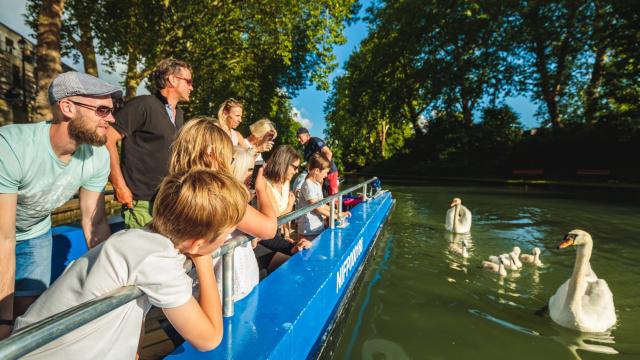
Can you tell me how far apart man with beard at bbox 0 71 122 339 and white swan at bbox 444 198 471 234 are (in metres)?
7.67

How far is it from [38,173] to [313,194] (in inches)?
121

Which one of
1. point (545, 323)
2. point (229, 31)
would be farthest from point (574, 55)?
point (545, 323)

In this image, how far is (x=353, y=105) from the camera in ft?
109

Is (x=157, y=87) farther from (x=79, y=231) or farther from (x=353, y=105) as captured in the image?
(x=353, y=105)

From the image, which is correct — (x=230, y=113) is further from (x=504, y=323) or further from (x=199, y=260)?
(x=504, y=323)

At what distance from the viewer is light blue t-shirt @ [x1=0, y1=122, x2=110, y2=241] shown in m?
1.71

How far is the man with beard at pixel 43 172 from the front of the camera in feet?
5.49

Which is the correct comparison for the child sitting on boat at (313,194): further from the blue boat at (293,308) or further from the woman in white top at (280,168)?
the woman in white top at (280,168)

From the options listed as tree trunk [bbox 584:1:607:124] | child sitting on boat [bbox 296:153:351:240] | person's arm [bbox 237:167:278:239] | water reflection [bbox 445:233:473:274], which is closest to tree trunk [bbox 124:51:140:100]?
child sitting on boat [bbox 296:153:351:240]

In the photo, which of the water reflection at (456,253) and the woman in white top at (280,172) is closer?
the woman in white top at (280,172)

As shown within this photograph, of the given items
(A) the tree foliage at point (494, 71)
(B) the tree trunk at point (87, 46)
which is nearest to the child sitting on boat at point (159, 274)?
(B) the tree trunk at point (87, 46)

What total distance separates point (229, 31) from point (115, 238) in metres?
15.7

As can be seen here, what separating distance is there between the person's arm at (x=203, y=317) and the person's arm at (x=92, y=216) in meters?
1.31

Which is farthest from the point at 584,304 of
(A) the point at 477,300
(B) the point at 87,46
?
(B) the point at 87,46
